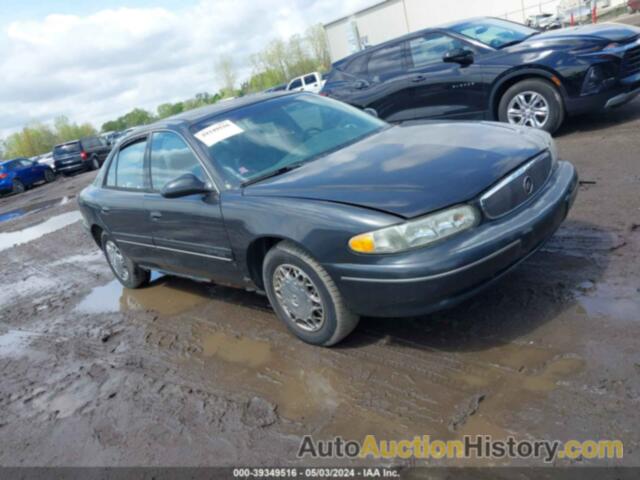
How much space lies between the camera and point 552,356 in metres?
3.01

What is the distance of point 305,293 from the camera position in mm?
A: 3488

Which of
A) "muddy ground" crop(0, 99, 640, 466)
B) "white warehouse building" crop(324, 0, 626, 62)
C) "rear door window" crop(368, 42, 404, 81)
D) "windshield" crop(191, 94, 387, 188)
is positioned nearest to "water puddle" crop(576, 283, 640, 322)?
"muddy ground" crop(0, 99, 640, 466)

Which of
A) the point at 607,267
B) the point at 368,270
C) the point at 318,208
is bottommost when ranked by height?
the point at 607,267

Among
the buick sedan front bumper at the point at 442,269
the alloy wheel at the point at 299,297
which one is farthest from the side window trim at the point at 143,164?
the buick sedan front bumper at the point at 442,269

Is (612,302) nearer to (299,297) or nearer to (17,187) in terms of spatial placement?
(299,297)

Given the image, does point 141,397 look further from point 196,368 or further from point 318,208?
point 318,208

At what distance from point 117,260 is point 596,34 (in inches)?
245

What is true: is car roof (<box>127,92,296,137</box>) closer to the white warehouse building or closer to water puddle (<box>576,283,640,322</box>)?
water puddle (<box>576,283,640,322</box>)

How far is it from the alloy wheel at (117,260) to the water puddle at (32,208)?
9993mm

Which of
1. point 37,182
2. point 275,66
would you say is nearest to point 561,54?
point 37,182

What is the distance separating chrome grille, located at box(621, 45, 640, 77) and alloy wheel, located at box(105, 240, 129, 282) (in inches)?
242

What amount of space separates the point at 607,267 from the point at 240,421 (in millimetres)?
2649

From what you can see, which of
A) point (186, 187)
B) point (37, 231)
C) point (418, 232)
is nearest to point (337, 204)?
point (418, 232)

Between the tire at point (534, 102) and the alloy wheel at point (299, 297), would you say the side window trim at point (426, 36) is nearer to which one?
the tire at point (534, 102)
